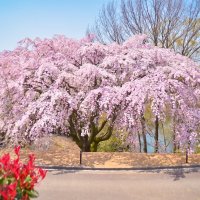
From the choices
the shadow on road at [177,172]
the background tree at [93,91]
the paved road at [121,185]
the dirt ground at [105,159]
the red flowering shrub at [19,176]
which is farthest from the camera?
the background tree at [93,91]

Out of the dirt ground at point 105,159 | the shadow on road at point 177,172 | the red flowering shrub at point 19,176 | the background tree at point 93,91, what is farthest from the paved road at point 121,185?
the red flowering shrub at point 19,176

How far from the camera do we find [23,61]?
1526cm

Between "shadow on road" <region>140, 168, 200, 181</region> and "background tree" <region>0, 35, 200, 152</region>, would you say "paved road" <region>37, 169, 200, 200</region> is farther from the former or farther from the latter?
"background tree" <region>0, 35, 200, 152</region>

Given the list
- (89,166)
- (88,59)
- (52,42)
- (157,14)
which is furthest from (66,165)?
(157,14)

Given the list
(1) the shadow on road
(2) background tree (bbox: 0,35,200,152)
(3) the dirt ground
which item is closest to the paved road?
(1) the shadow on road

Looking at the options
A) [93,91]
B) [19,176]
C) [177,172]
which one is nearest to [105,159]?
[93,91]

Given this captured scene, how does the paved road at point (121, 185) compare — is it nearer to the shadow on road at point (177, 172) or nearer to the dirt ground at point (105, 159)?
the shadow on road at point (177, 172)

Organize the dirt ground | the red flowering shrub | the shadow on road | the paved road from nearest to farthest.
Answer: the red flowering shrub
the paved road
the shadow on road
the dirt ground

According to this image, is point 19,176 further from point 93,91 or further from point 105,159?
point 105,159

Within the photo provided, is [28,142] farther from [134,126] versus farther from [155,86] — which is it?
[155,86]

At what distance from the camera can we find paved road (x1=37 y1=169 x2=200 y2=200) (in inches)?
364

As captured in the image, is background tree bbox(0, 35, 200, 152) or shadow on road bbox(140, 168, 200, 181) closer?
shadow on road bbox(140, 168, 200, 181)

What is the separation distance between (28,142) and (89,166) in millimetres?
3437

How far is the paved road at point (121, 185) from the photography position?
9.23m
